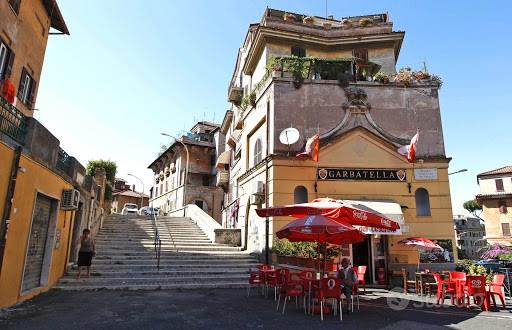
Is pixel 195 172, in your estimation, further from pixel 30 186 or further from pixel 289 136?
pixel 30 186

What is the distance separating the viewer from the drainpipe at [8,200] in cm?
668

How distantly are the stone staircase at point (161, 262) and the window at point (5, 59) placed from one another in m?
7.32

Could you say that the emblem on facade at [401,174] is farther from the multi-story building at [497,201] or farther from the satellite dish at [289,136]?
the multi-story building at [497,201]

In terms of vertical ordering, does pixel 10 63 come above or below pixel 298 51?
below

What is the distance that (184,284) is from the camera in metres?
11.3

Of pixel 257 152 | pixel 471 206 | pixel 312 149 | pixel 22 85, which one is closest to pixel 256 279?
pixel 312 149

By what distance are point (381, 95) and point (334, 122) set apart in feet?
8.62

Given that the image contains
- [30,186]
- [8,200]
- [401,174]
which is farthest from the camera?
[401,174]

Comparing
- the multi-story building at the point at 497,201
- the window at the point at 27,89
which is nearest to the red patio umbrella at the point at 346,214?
the window at the point at 27,89

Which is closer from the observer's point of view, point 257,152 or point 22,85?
point 22,85

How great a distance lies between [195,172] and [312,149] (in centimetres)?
2373

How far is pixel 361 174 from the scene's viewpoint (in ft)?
48.9

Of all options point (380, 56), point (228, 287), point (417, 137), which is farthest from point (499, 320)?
point (380, 56)

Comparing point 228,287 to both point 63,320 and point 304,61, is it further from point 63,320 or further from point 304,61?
point 304,61
